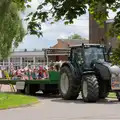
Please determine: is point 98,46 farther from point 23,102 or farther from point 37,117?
point 37,117

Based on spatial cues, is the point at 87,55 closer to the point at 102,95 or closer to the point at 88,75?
the point at 88,75

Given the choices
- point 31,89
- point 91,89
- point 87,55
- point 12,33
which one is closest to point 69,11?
point 91,89

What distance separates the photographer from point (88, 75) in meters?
19.6

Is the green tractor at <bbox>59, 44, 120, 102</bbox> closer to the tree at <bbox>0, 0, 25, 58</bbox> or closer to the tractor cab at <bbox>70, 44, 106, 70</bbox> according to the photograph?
the tractor cab at <bbox>70, 44, 106, 70</bbox>

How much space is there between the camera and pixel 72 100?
20.7 m

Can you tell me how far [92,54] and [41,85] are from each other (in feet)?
14.4

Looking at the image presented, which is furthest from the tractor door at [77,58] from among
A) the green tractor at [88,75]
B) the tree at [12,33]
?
the tree at [12,33]

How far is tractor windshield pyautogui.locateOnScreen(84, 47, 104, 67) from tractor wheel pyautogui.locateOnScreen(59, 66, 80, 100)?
1109 millimetres

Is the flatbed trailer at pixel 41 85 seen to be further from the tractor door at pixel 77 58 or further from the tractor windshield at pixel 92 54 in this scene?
the tractor windshield at pixel 92 54

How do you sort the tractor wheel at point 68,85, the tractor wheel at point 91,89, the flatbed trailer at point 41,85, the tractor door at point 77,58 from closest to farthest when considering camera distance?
the tractor wheel at point 91,89, the tractor wheel at point 68,85, the tractor door at point 77,58, the flatbed trailer at point 41,85

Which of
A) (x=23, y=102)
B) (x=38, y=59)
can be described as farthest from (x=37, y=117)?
(x=38, y=59)

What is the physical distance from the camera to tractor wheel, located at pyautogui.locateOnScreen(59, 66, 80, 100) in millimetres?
20438

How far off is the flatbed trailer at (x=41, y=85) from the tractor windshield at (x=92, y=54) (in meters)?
2.77

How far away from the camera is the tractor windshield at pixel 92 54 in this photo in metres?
20.5
